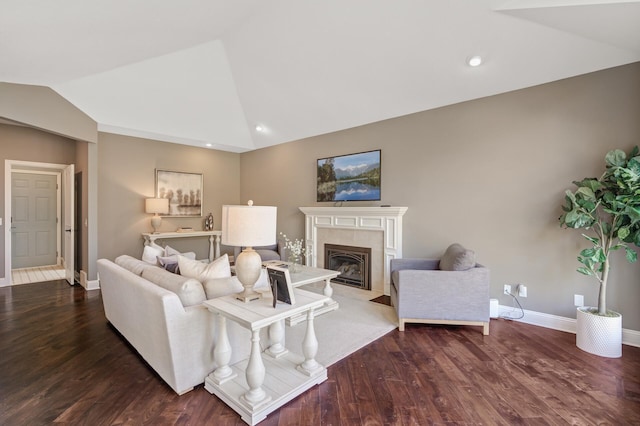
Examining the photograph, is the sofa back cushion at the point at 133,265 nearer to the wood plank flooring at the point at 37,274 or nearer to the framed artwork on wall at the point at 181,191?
the framed artwork on wall at the point at 181,191

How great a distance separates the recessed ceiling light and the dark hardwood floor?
9.66ft

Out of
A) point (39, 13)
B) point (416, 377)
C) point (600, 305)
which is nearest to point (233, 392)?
point (416, 377)

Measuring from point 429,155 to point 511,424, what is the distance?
323 cm

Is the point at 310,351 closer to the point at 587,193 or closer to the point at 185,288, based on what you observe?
the point at 185,288

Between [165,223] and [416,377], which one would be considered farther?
[165,223]

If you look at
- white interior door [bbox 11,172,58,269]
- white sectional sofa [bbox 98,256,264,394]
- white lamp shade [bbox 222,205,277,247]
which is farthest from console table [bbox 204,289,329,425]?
white interior door [bbox 11,172,58,269]

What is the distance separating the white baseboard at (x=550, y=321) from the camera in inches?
115

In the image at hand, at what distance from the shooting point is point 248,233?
2082 mm

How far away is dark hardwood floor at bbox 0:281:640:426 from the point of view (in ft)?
6.22

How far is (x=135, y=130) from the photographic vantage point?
17.1ft

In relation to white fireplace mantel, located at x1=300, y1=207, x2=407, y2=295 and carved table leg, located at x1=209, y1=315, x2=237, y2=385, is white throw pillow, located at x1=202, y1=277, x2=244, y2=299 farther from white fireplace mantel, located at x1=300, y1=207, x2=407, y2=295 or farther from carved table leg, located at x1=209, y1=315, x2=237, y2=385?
white fireplace mantel, located at x1=300, y1=207, x2=407, y2=295

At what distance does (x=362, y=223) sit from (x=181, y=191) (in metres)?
3.93

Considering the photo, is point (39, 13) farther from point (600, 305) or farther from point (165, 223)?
point (600, 305)

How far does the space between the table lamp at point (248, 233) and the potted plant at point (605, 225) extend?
2.91 meters
